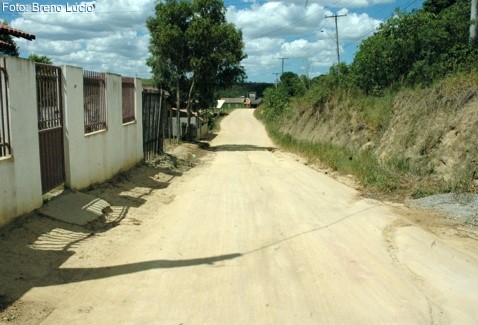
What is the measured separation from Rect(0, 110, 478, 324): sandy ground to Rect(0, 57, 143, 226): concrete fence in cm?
60

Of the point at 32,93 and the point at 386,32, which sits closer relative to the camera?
the point at 32,93

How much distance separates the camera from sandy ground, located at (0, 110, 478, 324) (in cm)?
484

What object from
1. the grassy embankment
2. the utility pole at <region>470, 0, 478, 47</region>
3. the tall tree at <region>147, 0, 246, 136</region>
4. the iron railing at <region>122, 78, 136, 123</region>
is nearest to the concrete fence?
the iron railing at <region>122, 78, 136, 123</region>

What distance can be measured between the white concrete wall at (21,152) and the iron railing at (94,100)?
2859 mm

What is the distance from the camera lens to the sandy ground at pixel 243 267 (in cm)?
484

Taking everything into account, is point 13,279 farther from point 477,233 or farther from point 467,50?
point 467,50

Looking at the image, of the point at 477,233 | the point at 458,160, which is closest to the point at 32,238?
the point at 477,233

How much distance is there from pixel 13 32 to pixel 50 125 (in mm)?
6257

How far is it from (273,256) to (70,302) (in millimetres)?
2772

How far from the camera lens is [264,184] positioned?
13516 millimetres

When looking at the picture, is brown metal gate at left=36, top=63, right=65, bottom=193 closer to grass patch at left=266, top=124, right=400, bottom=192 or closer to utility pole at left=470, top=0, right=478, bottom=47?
grass patch at left=266, top=124, right=400, bottom=192

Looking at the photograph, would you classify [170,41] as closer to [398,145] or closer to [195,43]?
[195,43]

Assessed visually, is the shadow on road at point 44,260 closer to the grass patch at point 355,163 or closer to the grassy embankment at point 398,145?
the grassy embankment at point 398,145

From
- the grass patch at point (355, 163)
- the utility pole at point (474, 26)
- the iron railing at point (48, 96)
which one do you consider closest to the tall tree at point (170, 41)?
the grass patch at point (355, 163)
